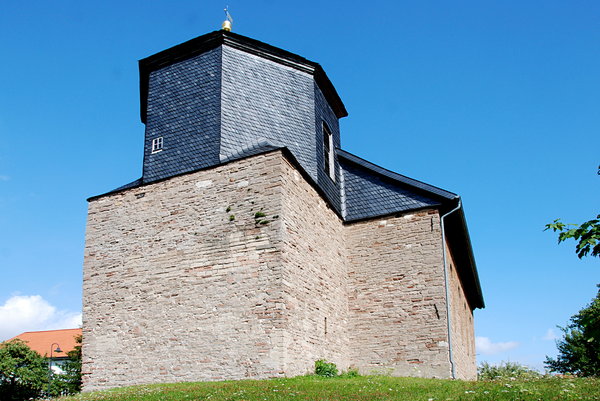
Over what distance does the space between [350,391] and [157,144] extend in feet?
28.3

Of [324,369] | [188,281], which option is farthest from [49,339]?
[324,369]

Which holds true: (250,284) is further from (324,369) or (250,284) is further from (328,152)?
(328,152)

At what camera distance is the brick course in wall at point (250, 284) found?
11.8 metres

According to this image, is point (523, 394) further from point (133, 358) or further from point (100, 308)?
point (100, 308)

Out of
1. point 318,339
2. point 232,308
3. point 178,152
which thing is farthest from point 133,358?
point 178,152

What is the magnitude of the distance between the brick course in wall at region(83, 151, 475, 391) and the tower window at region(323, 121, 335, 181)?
5.63ft

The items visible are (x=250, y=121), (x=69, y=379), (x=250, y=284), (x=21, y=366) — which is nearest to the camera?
(x=250, y=284)

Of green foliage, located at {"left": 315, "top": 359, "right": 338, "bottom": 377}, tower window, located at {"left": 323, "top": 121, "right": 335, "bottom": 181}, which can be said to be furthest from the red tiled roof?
green foliage, located at {"left": 315, "top": 359, "right": 338, "bottom": 377}

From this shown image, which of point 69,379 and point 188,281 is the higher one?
point 188,281

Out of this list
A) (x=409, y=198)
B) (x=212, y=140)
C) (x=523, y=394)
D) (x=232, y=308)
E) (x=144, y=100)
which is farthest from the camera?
(x=144, y=100)

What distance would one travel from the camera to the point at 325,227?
1470 centimetres

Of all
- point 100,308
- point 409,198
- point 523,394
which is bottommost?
point 523,394

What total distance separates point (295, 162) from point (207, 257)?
306 cm

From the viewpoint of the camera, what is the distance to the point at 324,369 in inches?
496
